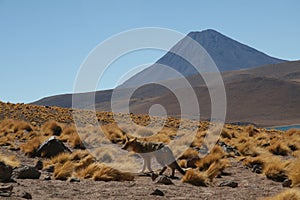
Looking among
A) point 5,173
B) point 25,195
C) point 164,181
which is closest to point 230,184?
point 164,181

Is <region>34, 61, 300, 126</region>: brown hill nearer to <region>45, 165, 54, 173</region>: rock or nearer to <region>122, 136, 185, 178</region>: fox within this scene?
<region>122, 136, 185, 178</region>: fox

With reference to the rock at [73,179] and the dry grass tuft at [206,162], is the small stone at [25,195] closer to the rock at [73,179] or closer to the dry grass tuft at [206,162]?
the rock at [73,179]

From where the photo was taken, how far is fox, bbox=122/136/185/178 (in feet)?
35.5

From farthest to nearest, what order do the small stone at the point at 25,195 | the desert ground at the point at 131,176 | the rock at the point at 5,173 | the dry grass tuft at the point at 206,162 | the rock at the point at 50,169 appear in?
1. the dry grass tuft at the point at 206,162
2. the rock at the point at 50,169
3. the rock at the point at 5,173
4. the desert ground at the point at 131,176
5. the small stone at the point at 25,195

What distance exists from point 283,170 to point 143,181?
392 cm

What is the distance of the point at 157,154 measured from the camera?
11125 millimetres

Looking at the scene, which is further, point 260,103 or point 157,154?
point 260,103

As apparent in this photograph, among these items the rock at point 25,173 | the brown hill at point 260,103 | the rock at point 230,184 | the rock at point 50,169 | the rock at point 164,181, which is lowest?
the rock at point 230,184

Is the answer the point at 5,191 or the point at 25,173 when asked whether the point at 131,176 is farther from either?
the point at 5,191

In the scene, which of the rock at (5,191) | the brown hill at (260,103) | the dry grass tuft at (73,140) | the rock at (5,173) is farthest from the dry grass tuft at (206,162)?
the brown hill at (260,103)

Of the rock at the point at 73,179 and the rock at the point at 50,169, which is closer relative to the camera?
the rock at the point at 73,179

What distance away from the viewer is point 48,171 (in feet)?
35.1

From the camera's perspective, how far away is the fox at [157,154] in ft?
35.5

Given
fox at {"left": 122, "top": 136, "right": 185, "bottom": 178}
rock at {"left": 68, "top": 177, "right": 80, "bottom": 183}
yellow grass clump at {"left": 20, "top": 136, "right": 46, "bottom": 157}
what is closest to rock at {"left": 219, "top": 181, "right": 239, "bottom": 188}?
fox at {"left": 122, "top": 136, "right": 185, "bottom": 178}
